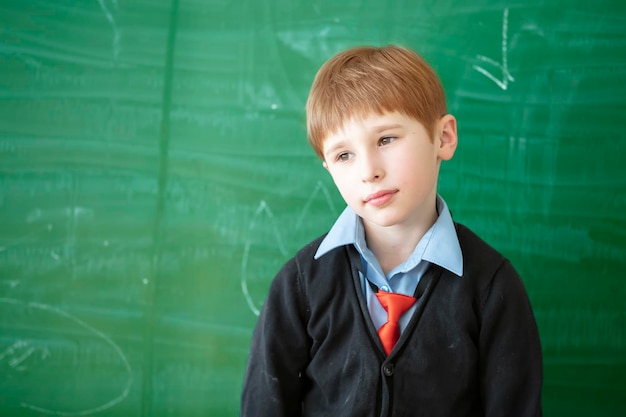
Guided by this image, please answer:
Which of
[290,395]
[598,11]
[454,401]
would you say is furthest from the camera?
[598,11]

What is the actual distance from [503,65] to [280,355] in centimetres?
87

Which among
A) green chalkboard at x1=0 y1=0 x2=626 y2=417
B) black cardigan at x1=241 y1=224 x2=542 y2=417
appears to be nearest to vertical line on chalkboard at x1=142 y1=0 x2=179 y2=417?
green chalkboard at x1=0 y1=0 x2=626 y2=417

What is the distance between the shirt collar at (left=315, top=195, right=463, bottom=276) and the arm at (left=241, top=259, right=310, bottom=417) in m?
0.11

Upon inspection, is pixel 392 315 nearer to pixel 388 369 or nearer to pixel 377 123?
pixel 388 369

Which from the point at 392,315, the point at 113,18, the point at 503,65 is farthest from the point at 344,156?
the point at 113,18

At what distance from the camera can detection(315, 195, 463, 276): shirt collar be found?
48.7 inches

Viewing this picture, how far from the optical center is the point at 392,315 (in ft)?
4.02

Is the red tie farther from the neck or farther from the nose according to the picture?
the nose

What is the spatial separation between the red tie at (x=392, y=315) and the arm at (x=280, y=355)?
0.56 ft

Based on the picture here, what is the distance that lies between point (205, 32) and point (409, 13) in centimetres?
50

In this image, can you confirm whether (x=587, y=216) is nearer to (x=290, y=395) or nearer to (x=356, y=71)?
(x=356, y=71)

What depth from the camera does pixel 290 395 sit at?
1.32 meters

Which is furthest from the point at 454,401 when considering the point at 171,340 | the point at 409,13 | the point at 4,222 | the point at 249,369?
the point at 4,222

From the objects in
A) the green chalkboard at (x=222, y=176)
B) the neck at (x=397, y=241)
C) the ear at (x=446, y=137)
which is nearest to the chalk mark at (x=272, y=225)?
the green chalkboard at (x=222, y=176)
